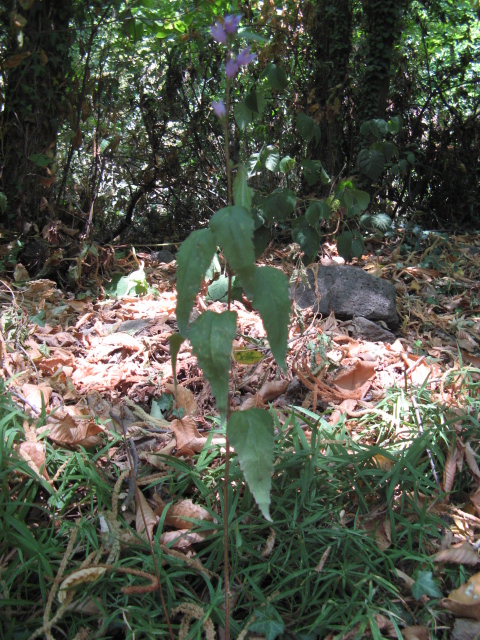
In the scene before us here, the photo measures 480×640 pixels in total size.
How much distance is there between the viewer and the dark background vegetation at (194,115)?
351 cm

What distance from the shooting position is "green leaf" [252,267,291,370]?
86 cm

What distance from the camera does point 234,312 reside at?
2.87ft

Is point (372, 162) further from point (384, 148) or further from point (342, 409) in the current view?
point (342, 409)

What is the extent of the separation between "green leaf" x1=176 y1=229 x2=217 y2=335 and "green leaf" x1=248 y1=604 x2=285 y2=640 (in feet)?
2.61

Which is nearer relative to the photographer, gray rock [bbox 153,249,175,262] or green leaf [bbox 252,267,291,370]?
green leaf [bbox 252,267,291,370]

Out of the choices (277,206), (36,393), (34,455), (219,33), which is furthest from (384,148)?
(34,455)

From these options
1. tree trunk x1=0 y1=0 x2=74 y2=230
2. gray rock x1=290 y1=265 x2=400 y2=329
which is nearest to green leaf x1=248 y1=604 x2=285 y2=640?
gray rock x1=290 y1=265 x2=400 y2=329

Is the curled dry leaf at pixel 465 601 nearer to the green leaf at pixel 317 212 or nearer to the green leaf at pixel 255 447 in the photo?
the green leaf at pixel 255 447

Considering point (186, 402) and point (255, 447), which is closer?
point (255, 447)

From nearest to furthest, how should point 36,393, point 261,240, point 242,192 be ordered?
1. point 242,192
2. point 36,393
3. point 261,240

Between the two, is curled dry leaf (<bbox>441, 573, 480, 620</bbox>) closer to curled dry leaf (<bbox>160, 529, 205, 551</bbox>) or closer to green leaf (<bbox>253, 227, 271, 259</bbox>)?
curled dry leaf (<bbox>160, 529, 205, 551</bbox>)

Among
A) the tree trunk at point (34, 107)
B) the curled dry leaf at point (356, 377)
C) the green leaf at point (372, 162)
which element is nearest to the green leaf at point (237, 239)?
the curled dry leaf at point (356, 377)

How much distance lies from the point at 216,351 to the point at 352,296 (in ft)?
7.00

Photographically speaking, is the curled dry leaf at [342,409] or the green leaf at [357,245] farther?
the green leaf at [357,245]
